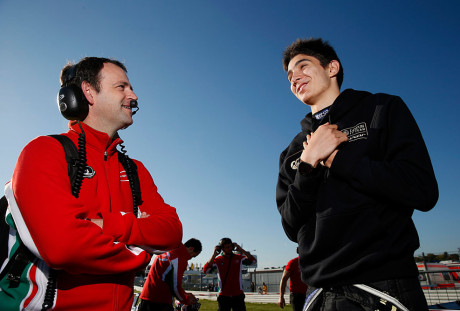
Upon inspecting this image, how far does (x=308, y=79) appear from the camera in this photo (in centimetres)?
250

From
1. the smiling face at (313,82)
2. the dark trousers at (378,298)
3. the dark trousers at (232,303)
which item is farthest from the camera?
the dark trousers at (232,303)

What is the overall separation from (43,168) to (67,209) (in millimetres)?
314

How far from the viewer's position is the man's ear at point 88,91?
2.34m

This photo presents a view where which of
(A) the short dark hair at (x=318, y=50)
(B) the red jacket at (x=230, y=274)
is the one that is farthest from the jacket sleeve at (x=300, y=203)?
(B) the red jacket at (x=230, y=274)

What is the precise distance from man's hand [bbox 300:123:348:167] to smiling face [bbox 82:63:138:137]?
146 cm

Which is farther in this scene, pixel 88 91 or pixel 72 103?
pixel 88 91

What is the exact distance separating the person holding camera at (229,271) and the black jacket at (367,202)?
8.68 m

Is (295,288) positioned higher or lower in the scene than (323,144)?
lower

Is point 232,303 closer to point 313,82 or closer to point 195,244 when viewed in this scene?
point 195,244

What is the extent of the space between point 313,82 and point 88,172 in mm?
1911

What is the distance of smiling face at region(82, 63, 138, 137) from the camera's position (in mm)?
2291

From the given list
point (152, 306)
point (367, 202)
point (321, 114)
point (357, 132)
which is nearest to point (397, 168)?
point (367, 202)

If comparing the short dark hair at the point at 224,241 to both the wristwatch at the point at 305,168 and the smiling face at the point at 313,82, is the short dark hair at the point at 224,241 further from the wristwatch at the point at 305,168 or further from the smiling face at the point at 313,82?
the wristwatch at the point at 305,168

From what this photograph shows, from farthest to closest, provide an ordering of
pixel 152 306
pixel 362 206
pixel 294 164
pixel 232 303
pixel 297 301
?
1. pixel 232 303
2. pixel 297 301
3. pixel 152 306
4. pixel 294 164
5. pixel 362 206
